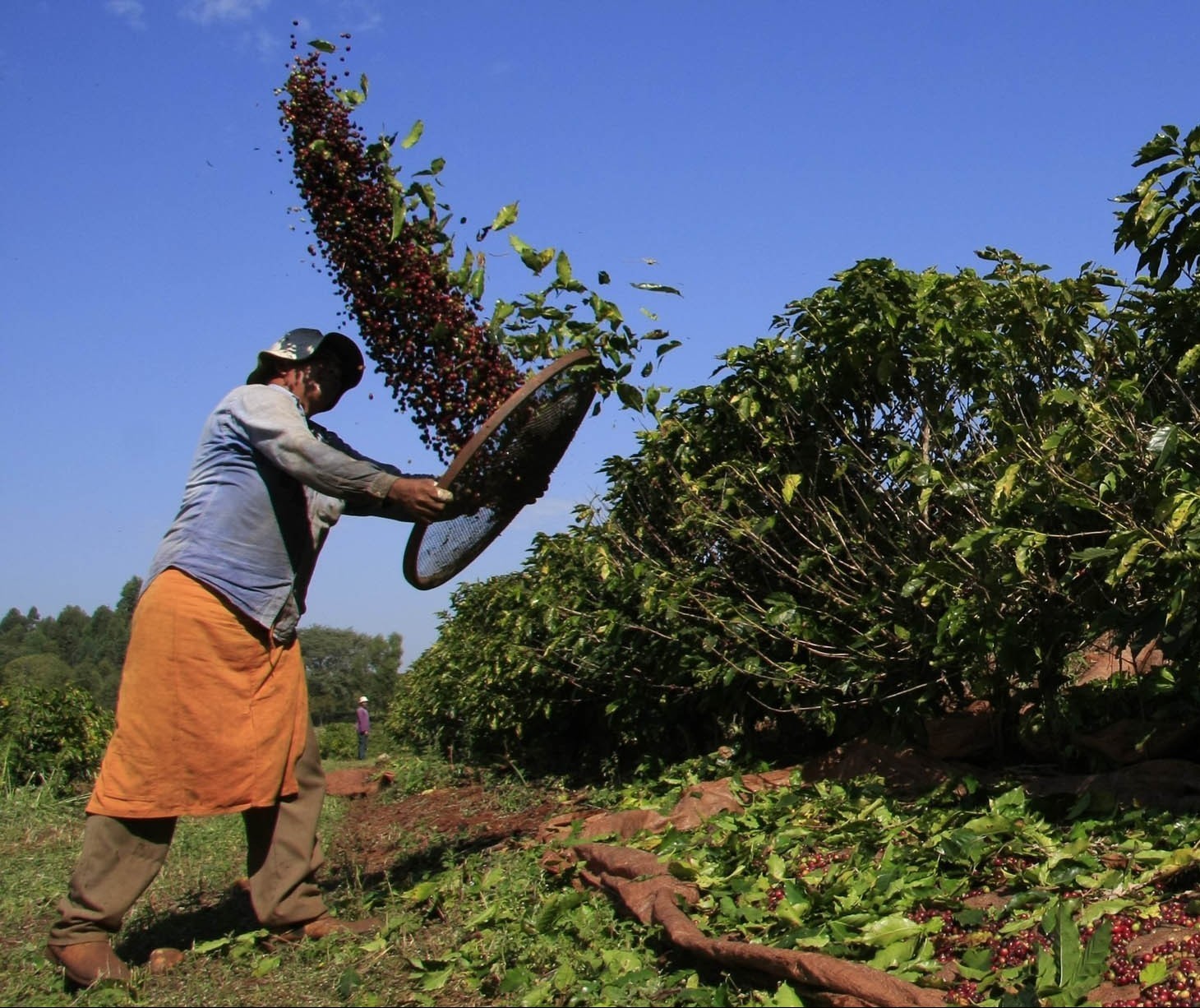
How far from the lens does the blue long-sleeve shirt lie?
138 inches

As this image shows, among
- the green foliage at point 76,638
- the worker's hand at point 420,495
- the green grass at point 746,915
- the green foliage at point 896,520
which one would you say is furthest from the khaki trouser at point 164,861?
the green foliage at point 76,638

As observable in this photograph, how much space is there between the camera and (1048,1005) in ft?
8.11

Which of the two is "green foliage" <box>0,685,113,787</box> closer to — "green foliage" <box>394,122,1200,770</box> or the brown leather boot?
"green foliage" <box>394,122,1200,770</box>

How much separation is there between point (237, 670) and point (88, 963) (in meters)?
0.90

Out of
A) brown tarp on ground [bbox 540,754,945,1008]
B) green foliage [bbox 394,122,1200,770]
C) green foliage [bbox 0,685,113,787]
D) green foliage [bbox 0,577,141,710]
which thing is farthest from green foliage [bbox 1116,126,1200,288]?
green foliage [bbox 0,577,141,710]

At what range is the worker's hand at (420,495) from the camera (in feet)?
11.4

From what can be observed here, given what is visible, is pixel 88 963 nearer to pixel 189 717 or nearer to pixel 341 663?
pixel 189 717

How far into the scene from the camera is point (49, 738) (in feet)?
30.3

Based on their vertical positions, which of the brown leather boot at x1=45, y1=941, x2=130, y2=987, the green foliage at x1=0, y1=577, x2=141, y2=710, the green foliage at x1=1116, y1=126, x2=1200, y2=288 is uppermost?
the green foliage at x1=0, y1=577, x2=141, y2=710

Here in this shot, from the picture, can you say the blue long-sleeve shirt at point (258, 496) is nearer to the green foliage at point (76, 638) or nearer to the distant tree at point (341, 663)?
the distant tree at point (341, 663)

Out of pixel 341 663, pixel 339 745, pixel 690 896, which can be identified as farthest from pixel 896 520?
pixel 341 663

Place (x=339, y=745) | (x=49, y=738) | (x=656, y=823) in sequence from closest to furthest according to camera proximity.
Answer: (x=656, y=823)
(x=49, y=738)
(x=339, y=745)

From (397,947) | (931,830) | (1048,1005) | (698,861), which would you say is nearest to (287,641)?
(397,947)

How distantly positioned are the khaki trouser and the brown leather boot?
0.02 meters
